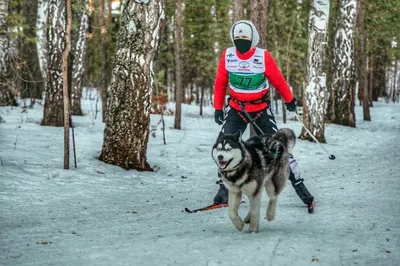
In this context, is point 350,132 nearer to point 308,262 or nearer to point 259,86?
point 259,86

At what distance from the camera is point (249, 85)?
555cm

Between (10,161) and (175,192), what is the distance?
2853 mm

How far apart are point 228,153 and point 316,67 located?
364 inches

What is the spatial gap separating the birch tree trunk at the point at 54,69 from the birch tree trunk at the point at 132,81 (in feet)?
15.1

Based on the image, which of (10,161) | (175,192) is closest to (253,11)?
(175,192)

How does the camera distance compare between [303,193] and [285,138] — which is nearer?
[285,138]

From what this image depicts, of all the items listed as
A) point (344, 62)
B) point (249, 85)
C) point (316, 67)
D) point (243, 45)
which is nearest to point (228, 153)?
point (249, 85)

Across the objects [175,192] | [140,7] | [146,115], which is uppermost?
[140,7]

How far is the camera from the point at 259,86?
5574 millimetres

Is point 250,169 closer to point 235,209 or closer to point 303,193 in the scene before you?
point 235,209

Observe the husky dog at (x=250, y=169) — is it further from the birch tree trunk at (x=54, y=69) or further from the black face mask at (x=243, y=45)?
the birch tree trunk at (x=54, y=69)

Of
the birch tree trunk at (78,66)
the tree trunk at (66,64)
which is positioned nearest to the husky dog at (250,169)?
the tree trunk at (66,64)

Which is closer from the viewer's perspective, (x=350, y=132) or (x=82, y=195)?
(x=82, y=195)

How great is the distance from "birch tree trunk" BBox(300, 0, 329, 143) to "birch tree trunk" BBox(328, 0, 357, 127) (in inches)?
152
